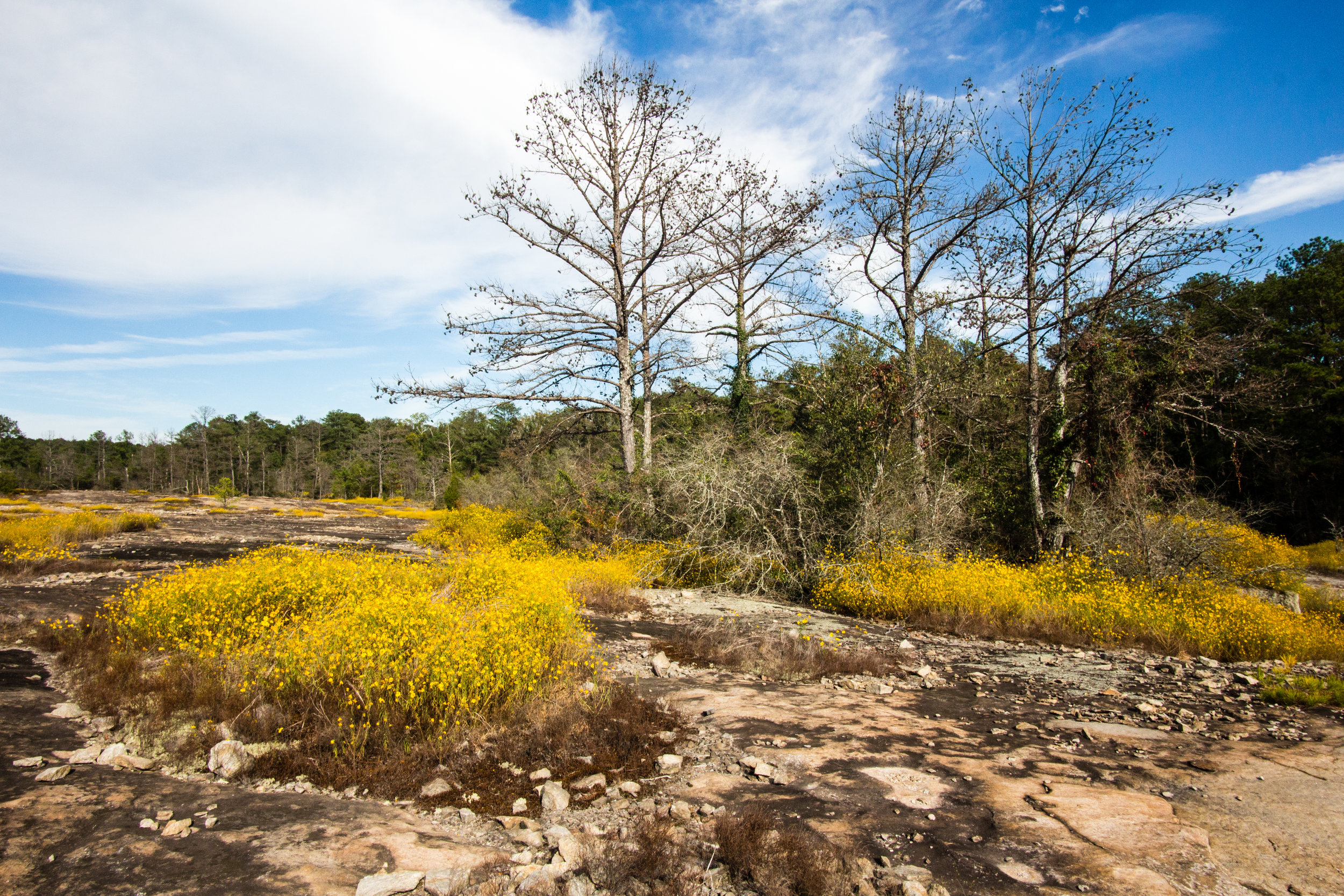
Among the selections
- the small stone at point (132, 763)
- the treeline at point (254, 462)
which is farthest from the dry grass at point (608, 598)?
the treeline at point (254, 462)

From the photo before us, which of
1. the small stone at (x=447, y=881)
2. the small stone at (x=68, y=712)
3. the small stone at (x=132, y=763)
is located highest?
the small stone at (x=68, y=712)

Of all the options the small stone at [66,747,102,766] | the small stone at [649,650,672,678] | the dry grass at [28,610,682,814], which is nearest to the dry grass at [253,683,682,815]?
the dry grass at [28,610,682,814]

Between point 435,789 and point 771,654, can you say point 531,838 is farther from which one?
point 771,654

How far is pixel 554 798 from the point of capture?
3.71m

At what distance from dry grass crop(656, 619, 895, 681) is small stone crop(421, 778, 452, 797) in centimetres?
351

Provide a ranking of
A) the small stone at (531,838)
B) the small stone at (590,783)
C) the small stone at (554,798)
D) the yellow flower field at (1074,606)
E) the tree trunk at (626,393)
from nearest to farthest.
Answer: the small stone at (531,838) → the small stone at (554,798) → the small stone at (590,783) → the yellow flower field at (1074,606) → the tree trunk at (626,393)

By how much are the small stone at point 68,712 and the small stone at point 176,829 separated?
2396mm

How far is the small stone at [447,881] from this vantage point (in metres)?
2.73

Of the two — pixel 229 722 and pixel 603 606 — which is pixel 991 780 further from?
pixel 603 606

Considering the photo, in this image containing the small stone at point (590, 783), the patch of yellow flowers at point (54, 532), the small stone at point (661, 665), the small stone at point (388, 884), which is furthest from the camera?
the patch of yellow flowers at point (54, 532)

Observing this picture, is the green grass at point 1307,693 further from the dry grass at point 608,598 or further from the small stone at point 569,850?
the dry grass at point 608,598

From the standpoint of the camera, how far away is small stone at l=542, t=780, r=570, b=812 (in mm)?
3652

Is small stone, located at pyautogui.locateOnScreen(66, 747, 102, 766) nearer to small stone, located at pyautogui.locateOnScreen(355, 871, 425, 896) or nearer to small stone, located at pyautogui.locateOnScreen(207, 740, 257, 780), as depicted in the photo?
small stone, located at pyautogui.locateOnScreen(207, 740, 257, 780)

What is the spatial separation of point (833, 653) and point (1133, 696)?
281cm
